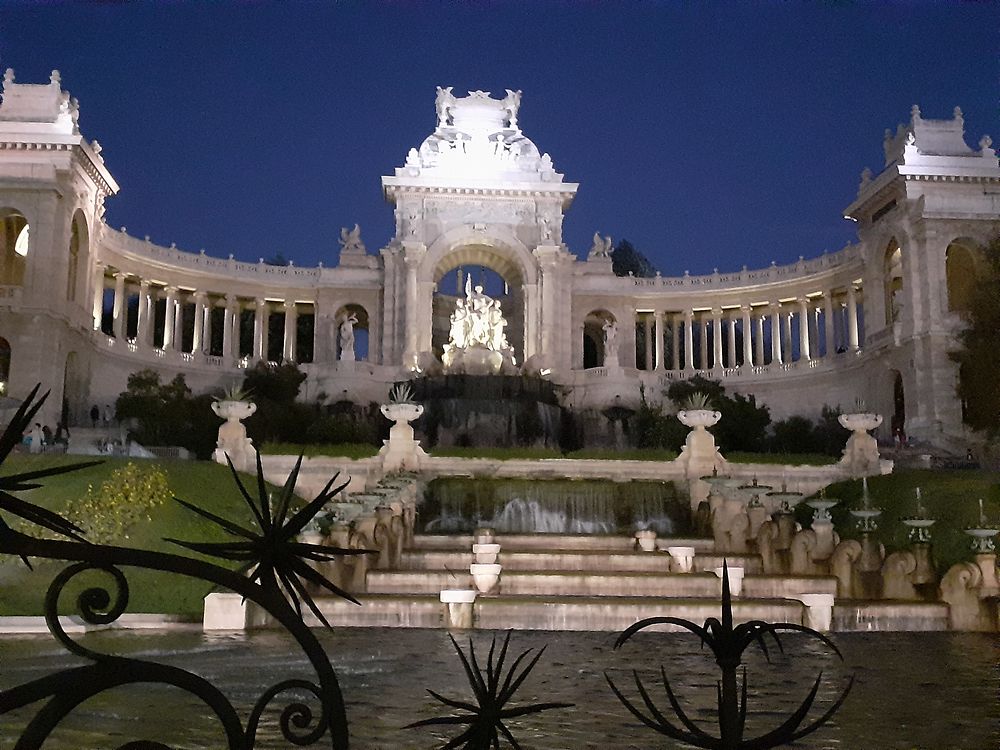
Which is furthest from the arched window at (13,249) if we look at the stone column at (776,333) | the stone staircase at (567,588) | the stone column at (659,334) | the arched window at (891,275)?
the arched window at (891,275)

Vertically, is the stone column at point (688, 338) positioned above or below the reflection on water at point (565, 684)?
above

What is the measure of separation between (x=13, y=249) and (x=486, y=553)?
156ft

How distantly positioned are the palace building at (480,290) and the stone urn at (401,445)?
76.5 feet

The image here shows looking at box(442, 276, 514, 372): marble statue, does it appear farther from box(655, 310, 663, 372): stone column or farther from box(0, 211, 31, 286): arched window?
box(0, 211, 31, 286): arched window

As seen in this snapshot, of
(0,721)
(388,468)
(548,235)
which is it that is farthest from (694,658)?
(548,235)

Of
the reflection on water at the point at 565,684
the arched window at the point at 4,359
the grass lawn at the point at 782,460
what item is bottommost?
the reflection on water at the point at 565,684

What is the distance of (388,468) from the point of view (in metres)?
30.9

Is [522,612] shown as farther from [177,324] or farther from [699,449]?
[177,324]

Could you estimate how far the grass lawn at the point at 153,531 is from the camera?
1677 centimetres

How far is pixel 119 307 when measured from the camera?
61.1m

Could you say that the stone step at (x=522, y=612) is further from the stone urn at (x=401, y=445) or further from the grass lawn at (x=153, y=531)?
the stone urn at (x=401, y=445)

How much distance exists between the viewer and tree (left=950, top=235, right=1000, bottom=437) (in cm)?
3394

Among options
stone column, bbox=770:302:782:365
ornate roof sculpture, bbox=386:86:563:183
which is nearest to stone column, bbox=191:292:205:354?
ornate roof sculpture, bbox=386:86:563:183

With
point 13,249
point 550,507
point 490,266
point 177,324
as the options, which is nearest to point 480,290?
point 490,266
